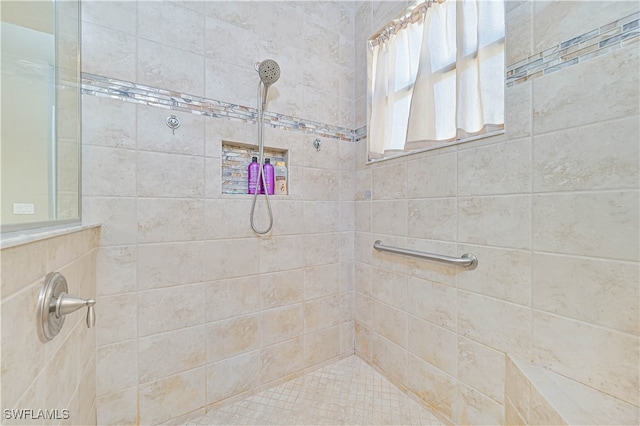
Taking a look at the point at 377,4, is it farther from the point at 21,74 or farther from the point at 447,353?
the point at 447,353

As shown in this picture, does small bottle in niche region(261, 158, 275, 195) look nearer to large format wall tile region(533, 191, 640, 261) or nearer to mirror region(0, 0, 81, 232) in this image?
mirror region(0, 0, 81, 232)

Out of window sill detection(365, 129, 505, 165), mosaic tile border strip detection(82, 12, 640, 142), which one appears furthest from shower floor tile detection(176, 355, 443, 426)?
mosaic tile border strip detection(82, 12, 640, 142)

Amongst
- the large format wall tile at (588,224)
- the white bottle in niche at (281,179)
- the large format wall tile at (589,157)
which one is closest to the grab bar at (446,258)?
the large format wall tile at (588,224)

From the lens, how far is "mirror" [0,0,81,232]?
2.36 ft

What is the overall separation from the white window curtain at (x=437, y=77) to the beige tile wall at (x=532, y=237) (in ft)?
0.25

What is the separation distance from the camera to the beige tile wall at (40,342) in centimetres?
44

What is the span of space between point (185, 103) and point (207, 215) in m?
0.55

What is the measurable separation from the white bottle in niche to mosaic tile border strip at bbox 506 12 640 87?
1.11 metres

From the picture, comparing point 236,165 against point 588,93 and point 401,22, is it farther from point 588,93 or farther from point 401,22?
point 588,93

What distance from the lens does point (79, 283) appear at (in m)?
0.83

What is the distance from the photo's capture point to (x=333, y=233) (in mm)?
1681

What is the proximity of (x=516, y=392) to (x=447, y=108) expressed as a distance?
1200mm

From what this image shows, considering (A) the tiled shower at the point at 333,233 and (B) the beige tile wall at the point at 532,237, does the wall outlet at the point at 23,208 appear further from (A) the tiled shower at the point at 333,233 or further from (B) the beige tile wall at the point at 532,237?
(B) the beige tile wall at the point at 532,237

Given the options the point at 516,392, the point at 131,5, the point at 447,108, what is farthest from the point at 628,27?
the point at 131,5
